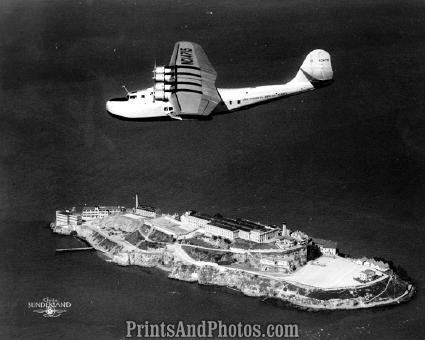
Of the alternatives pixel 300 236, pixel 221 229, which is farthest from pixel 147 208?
pixel 300 236

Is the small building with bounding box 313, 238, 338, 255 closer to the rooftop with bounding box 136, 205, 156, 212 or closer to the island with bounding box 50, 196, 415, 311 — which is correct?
the island with bounding box 50, 196, 415, 311

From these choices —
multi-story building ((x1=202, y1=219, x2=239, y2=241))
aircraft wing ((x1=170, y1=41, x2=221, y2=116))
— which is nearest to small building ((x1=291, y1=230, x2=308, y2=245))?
multi-story building ((x1=202, y1=219, x2=239, y2=241))

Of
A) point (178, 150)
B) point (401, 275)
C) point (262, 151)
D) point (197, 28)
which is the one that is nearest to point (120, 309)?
point (178, 150)

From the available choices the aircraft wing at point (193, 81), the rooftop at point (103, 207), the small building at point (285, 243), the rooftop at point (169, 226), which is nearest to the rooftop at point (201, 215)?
the rooftop at point (169, 226)

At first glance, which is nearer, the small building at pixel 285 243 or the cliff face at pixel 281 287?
the cliff face at pixel 281 287

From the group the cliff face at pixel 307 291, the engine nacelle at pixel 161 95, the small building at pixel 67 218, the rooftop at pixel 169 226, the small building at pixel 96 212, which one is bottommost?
the cliff face at pixel 307 291

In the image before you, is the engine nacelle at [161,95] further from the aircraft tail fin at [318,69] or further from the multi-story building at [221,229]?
the multi-story building at [221,229]
